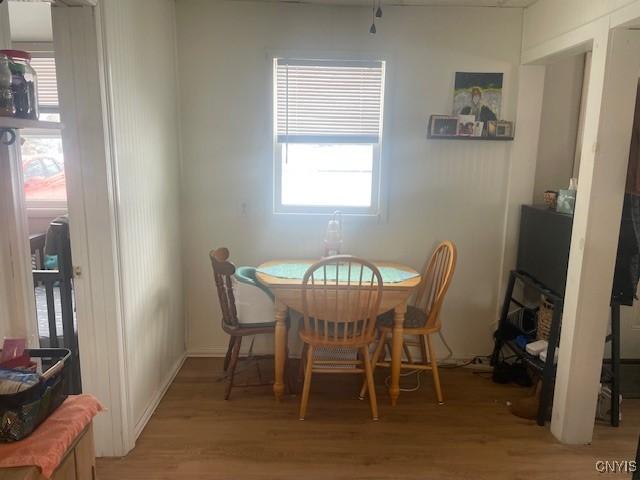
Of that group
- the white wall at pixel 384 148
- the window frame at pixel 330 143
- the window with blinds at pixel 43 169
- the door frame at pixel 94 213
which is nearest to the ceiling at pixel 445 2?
the white wall at pixel 384 148

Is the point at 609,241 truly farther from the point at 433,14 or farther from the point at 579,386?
the point at 433,14

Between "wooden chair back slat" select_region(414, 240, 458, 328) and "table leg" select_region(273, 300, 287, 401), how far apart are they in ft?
2.80

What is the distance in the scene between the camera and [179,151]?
2994mm

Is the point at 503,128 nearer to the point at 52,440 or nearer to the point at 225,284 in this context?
the point at 225,284

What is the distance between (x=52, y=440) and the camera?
118 centimetres

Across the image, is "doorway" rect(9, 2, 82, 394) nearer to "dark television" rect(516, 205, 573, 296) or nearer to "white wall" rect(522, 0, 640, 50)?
"dark television" rect(516, 205, 573, 296)

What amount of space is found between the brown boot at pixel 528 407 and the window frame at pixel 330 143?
1.41 m

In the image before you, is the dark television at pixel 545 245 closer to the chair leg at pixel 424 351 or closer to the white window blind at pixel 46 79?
the chair leg at pixel 424 351

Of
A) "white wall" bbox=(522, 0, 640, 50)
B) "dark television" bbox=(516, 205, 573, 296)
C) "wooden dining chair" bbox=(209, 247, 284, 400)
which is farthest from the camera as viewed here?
"wooden dining chair" bbox=(209, 247, 284, 400)

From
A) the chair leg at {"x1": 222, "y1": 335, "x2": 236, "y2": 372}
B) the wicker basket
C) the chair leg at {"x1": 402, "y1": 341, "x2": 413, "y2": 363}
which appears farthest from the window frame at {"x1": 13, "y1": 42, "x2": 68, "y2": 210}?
the wicker basket

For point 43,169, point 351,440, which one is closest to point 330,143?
point 351,440

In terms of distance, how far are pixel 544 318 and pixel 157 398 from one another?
2.34 metres

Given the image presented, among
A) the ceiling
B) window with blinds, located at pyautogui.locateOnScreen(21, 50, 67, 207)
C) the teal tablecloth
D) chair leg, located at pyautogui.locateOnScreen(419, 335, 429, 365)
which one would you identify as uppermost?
the ceiling

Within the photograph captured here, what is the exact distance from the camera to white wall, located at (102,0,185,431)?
210cm
